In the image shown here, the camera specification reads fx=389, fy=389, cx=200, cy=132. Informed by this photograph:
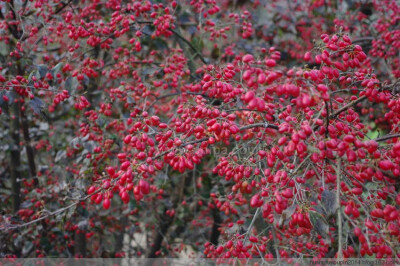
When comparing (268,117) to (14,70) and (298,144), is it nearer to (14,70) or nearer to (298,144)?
(298,144)

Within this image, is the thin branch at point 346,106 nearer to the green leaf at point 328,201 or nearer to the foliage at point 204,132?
the foliage at point 204,132

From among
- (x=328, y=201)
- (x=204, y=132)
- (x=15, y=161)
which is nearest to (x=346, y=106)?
(x=328, y=201)

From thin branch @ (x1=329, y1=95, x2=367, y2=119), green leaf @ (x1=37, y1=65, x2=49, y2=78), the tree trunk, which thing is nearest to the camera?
thin branch @ (x1=329, y1=95, x2=367, y2=119)

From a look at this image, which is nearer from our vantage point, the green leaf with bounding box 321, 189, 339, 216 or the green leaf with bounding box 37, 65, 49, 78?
the green leaf with bounding box 321, 189, 339, 216

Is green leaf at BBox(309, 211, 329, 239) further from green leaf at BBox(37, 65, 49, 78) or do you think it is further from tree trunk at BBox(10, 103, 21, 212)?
tree trunk at BBox(10, 103, 21, 212)

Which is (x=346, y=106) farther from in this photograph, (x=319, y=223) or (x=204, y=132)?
(x=204, y=132)

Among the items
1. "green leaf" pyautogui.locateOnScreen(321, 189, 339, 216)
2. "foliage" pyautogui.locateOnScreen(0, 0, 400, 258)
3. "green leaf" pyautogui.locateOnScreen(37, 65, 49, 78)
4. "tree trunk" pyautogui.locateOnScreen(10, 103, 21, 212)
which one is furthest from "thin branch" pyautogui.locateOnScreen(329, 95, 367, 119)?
"tree trunk" pyautogui.locateOnScreen(10, 103, 21, 212)

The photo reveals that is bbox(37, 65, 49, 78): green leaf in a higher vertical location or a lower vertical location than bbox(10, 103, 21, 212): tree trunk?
higher

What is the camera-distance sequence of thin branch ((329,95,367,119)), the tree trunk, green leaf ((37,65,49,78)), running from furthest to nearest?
the tree trunk, green leaf ((37,65,49,78)), thin branch ((329,95,367,119))

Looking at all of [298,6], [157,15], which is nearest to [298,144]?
[157,15]

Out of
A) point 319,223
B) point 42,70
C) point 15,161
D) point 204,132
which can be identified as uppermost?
point 42,70

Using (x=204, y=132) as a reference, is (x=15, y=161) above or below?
below

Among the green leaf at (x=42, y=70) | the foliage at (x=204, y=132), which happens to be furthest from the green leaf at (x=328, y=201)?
the green leaf at (x=42, y=70)

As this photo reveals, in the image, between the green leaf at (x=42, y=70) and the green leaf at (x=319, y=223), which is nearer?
the green leaf at (x=319, y=223)
